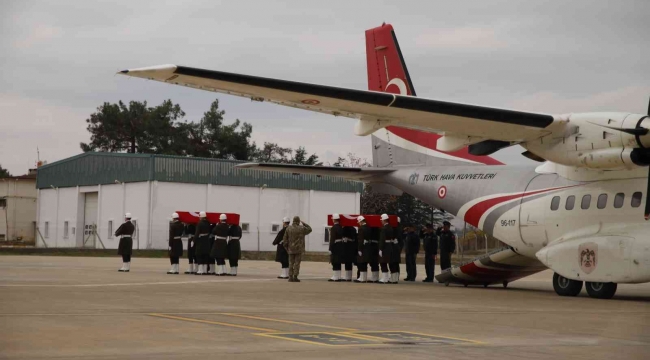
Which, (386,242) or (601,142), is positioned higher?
(601,142)

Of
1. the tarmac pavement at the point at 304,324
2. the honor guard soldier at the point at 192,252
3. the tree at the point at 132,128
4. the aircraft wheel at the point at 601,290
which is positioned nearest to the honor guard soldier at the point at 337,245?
the honor guard soldier at the point at 192,252

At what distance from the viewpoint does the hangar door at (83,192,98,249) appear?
53344mm

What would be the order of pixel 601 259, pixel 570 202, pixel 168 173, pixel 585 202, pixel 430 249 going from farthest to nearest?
1. pixel 168 173
2. pixel 430 249
3. pixel 570 202
4. pixel 585 202
5. pixel 601 259

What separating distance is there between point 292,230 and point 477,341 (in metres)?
12.2

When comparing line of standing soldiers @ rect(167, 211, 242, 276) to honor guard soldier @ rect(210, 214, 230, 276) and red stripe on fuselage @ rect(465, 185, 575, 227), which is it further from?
red stripe on fuselage @ rect(465, 185, 575, 227)

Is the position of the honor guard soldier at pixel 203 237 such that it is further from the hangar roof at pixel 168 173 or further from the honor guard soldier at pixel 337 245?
the hangar roof at pixel 168 173

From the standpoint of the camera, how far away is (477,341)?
8.72 meters

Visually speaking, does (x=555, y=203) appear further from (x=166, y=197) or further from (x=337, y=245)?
(x=166, y=197)

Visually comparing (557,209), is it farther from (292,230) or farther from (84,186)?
(84,186)

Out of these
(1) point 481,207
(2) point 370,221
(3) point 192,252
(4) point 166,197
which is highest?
(4) point 166,197

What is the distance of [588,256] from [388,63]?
7801 mm

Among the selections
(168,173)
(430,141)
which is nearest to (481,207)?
(430,141)

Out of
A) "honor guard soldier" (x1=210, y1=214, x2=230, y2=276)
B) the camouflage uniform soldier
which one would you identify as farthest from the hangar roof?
the camouflage uniform soldier

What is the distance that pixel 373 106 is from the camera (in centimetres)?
1507
